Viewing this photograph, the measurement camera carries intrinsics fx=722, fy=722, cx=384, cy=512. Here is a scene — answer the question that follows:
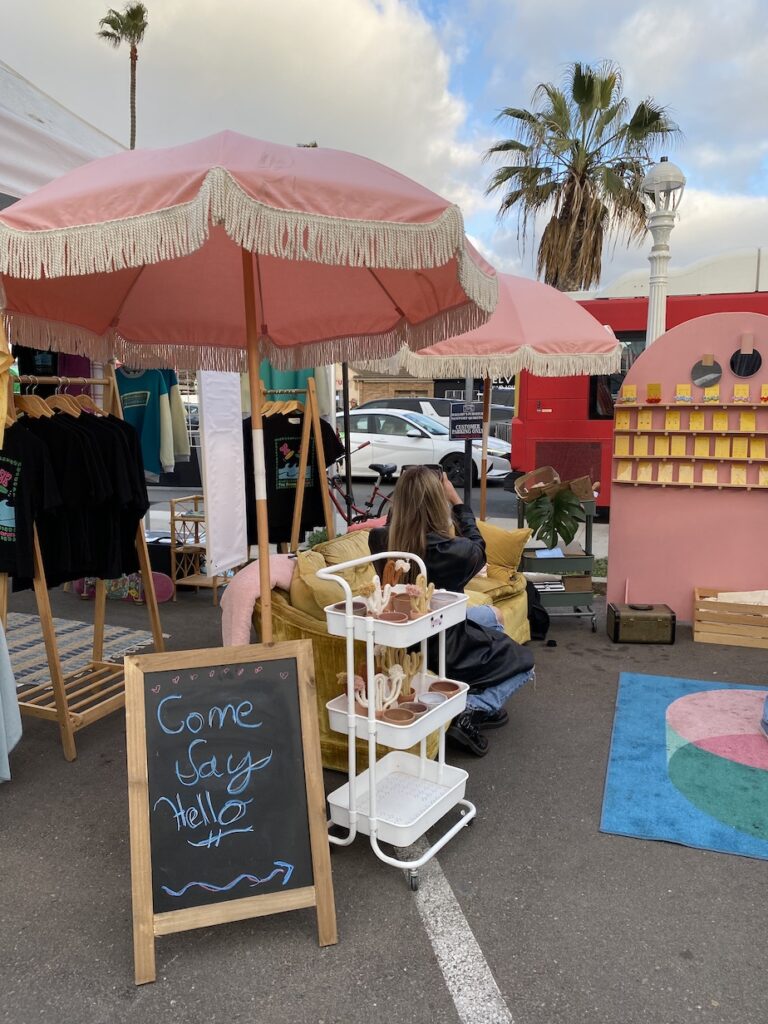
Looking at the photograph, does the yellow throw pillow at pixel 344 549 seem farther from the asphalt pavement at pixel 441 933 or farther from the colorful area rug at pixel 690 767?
the colorful area rug at pixel 690 767

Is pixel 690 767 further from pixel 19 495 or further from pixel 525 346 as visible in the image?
pixel 19 495

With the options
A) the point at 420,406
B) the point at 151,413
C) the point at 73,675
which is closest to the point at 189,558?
the point at 151,413

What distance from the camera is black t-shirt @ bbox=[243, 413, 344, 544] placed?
19.3 ft

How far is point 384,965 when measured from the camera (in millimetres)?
2221

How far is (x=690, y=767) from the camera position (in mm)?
3436

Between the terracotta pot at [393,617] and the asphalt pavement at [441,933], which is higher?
the terracotta pot at [393,617]

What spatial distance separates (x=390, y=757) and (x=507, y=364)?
10.5 ft

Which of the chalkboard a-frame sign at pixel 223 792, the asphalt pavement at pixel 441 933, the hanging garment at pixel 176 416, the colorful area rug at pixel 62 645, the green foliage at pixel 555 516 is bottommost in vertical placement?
the asphalt pavement at pixel 441 933

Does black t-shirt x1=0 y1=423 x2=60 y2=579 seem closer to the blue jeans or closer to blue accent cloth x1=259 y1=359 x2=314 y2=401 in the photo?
the blue jeans

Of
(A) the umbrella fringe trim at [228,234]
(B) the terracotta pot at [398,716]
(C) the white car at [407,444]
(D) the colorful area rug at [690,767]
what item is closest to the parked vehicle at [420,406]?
(C) the white car at [407,444]

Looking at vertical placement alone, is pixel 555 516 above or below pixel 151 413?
below

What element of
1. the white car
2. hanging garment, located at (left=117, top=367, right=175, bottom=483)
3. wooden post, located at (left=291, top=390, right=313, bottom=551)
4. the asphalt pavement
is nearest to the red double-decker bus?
the white car

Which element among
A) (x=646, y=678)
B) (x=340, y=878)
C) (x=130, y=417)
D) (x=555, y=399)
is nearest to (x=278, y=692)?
(x=340, y=878)

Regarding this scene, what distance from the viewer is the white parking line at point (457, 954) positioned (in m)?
2.05
